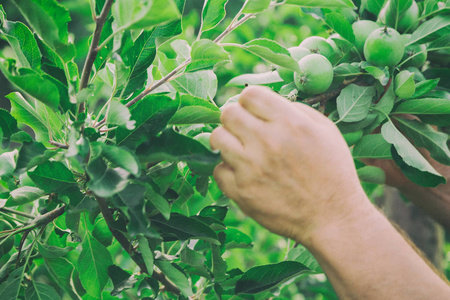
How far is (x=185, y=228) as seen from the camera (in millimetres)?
867

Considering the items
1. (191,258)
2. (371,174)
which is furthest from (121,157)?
(371,174)

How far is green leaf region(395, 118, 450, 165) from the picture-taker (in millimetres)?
1049

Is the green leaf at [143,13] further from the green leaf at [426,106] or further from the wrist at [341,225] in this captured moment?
the green leaf at [426,106]

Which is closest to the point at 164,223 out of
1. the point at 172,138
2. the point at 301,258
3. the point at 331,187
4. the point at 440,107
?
the point at 172,138

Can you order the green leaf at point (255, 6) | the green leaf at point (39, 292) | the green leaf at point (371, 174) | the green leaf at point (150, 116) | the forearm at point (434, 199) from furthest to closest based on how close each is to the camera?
the forearm at point (434, 199), the green leaf at point (371, 174), the green leaf at point (39, 292), the green leaf at point (255, 6), the green leaf at point (150, 116)

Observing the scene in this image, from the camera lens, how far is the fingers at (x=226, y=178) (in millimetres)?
812

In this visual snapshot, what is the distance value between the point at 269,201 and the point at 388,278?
11.5 inches

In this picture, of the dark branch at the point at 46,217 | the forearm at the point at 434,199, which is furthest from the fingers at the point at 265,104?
the forearm at the point at 434,199

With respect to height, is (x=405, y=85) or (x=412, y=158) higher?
(x=405, y=85)

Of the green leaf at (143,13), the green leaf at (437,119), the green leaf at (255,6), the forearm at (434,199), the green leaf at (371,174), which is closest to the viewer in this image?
the green leaf at (143,13)

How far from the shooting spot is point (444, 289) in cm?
90

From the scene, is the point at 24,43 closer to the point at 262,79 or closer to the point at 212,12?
the point at 212,12

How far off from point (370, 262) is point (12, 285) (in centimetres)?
73

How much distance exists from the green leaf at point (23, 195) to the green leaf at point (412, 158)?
2.42 feet
